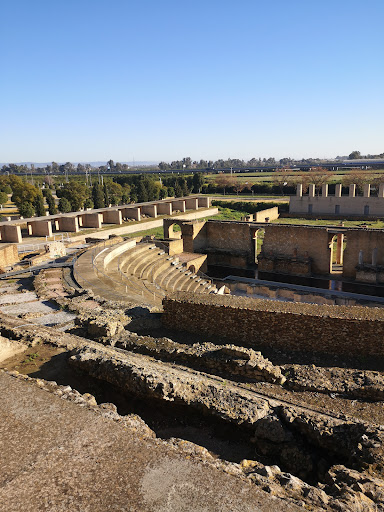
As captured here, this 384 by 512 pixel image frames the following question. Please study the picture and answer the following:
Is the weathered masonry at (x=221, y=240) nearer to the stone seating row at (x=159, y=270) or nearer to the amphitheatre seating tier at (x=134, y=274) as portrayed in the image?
the amphitheatre seating tier at (x=134, y=274)

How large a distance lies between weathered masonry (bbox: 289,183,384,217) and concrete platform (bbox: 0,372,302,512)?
35253mm

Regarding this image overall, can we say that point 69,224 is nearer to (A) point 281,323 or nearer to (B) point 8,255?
(B) point 8,255

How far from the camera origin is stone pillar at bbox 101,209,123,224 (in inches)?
1371

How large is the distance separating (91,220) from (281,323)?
26659mm

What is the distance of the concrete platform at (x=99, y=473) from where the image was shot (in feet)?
12.3

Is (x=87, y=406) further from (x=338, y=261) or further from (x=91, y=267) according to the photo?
(x=338, y=261)

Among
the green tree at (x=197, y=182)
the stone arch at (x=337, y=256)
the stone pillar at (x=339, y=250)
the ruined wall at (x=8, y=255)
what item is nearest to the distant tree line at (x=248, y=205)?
the green tree at (x=197, y=182)

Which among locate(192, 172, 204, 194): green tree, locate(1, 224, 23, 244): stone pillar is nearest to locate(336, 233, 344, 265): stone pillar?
locate(1, 224, 23, 244): stone pillar

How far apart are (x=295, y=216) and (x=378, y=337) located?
1248 inches

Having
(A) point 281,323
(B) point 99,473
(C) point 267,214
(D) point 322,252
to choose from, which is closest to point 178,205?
(C) point 267,214

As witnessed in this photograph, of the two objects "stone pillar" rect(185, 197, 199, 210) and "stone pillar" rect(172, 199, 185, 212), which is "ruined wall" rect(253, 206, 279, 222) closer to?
"stone pillar" rect(185, 197, 199, 210)

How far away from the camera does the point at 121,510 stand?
3658 mm

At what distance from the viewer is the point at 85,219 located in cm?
3319

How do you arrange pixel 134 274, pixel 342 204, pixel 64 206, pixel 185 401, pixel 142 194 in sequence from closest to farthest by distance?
pixel 185 401
pixel 134 274
pixel 64 206
pixel 342 204
pixel 142 194
